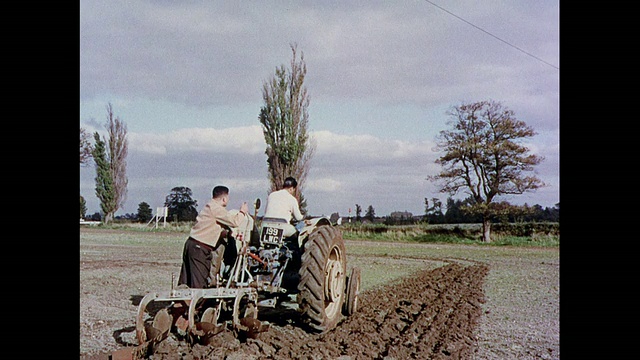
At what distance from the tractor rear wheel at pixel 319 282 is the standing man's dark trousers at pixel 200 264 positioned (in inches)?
38.3

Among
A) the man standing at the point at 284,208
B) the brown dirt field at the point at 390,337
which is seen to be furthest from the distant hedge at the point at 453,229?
the man standing at the point at 284,208

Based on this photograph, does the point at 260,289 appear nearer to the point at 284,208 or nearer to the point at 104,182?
the point at 284,208

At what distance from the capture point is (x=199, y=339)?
17.3ft

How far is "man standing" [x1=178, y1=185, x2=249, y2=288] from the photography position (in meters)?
6.05

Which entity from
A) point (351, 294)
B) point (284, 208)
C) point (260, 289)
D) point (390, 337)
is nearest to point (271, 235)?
point (284, 208)

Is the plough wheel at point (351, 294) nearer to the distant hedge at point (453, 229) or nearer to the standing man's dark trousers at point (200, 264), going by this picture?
the standing man's dark trousers at point (200, 264)

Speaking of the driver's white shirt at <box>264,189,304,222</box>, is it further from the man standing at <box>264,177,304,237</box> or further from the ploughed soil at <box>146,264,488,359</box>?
the ploughed soil at <box>146,264,488,359</box>

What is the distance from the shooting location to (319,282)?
19.1 ft

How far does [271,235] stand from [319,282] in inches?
32.8
